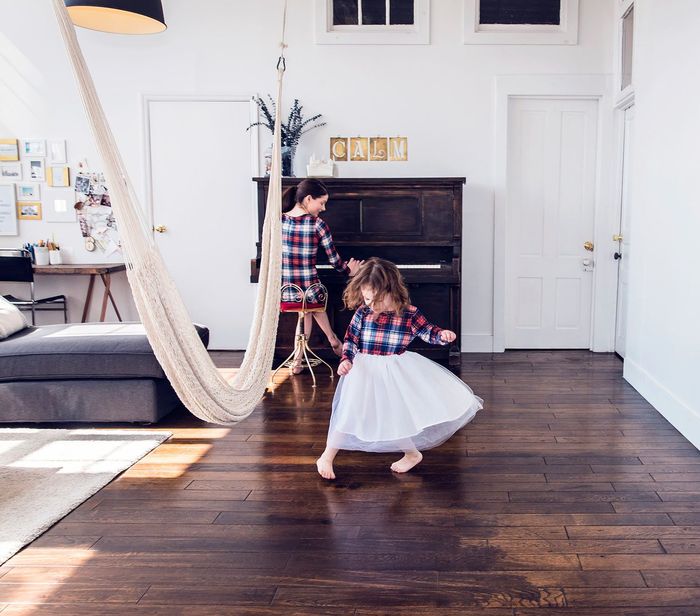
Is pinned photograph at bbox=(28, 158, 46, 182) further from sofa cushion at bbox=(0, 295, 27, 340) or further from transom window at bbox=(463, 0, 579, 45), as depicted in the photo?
transom window at bbox=(463, 0, 579, 45)

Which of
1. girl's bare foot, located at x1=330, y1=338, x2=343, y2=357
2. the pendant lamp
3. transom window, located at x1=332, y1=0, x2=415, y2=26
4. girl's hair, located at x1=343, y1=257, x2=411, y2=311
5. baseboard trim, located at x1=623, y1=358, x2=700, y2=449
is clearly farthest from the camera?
transom window, located at x1=332, y1=0, x2=415, y2=26

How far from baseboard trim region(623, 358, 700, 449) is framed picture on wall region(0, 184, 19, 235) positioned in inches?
195

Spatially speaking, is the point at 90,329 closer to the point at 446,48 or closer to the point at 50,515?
the point at 50,515

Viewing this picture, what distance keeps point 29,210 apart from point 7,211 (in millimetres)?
179

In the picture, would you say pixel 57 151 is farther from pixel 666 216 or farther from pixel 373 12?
pixel 666 216

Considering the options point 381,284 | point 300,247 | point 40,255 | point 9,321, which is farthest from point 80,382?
point 40,255

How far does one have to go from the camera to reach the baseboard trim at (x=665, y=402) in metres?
3.64

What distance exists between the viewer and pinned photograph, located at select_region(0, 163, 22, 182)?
6.11m

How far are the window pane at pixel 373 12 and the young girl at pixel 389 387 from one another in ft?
10.9

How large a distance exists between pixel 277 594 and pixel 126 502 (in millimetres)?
999

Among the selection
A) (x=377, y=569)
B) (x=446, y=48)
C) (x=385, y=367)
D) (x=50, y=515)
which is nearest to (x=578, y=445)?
(x=385, y=367)

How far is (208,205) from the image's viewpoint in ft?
19.9

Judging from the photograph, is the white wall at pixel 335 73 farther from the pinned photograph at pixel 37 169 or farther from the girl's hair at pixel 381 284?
the girl's hair at pixel 381 284

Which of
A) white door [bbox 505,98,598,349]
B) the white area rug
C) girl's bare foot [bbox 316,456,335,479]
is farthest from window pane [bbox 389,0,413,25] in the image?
girl's bare foot [bbox 316,456,335,479]
